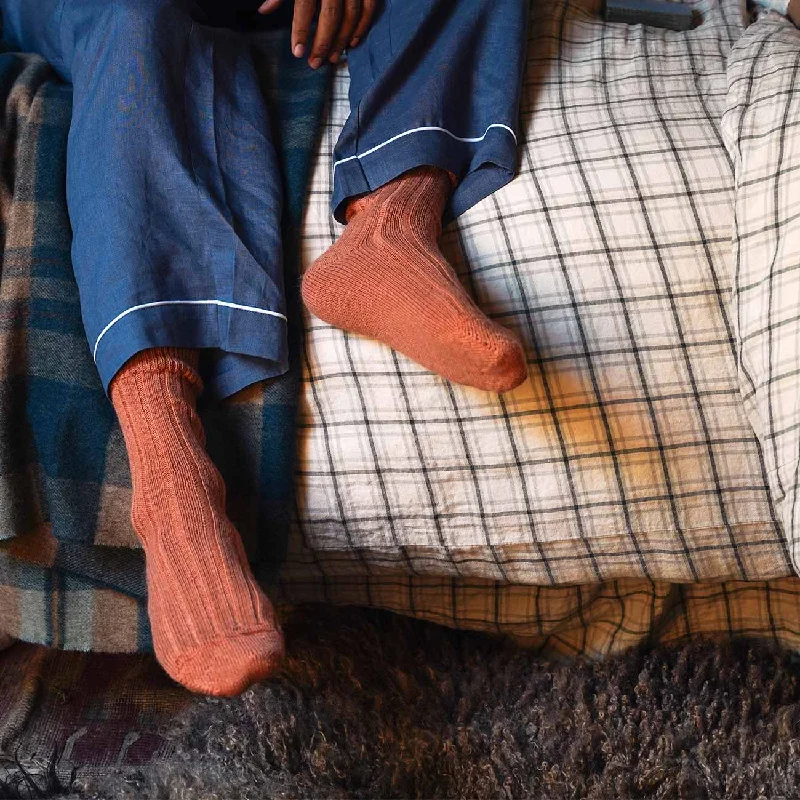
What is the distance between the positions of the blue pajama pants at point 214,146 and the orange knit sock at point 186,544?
0.03 meters

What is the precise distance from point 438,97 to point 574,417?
1.09ft

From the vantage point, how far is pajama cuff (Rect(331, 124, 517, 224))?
2.66 ft

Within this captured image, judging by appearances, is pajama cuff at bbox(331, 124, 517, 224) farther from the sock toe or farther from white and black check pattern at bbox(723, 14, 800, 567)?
the sock toe

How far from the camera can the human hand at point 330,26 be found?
90cm

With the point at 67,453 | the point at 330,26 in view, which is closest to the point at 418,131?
the point at 330,26

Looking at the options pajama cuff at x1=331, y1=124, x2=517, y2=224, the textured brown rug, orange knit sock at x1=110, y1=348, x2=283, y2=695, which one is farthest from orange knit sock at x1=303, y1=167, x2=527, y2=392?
the textured brown rug

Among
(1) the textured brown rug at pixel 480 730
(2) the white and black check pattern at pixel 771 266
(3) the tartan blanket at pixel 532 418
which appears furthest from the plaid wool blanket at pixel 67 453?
(2) the white and black check pattern at pixel 771 266

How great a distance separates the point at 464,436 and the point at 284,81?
45 centimetres

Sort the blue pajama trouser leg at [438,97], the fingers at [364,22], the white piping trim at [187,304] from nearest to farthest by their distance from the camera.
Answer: the white piping trim at [187,304] → the blue pajama trouser leg at [438,97] → the fingers at [364,22]

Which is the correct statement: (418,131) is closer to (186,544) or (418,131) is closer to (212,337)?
(212,337)

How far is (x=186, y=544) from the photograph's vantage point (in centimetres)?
65

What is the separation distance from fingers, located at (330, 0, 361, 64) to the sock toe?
2.00 feet

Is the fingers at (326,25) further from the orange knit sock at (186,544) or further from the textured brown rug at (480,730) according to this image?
the textured brown rug at (480,730)

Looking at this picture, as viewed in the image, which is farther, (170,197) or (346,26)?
(346,26)
